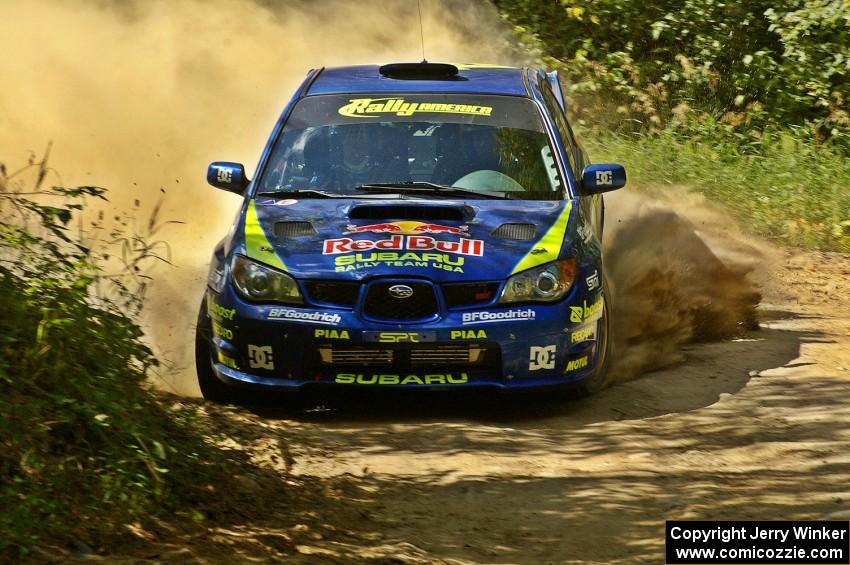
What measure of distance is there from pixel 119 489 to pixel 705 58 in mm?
12807

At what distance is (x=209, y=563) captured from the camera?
4.37 m

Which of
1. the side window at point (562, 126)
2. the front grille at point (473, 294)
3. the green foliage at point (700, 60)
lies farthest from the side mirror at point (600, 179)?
the green foliage at point (700, 60)

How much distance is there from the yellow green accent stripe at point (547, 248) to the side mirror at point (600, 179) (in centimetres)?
54

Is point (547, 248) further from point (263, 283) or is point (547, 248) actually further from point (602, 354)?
point (263, 283)

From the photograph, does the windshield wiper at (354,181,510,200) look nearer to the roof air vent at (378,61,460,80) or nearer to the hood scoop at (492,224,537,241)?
the hood scoop at (492,224,537,241)

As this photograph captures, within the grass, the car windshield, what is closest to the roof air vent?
the car windshield

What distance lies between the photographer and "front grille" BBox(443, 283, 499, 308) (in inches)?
263

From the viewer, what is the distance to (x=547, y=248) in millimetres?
6891

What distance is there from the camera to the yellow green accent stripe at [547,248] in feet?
22.2

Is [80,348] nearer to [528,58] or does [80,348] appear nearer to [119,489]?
[119,489]

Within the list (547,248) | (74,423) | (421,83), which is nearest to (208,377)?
(547,248)

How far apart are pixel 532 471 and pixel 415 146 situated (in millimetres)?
2608

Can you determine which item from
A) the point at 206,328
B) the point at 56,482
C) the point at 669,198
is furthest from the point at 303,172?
the point at 669,198

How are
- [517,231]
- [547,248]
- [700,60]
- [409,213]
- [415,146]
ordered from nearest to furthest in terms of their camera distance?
[547,248], [517,231], [409,213], [415,146], [700,60]
